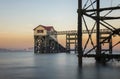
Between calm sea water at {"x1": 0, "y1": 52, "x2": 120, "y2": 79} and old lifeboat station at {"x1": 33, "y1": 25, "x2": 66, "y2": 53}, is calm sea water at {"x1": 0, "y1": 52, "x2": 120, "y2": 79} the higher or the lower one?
the lower one

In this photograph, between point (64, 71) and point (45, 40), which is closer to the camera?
point (64, 71)

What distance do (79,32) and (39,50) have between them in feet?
390

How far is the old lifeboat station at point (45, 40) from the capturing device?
134 m

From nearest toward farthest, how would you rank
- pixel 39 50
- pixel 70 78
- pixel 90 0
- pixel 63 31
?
pixel 70 78 → pixel 90 0 → pixel 63 31 → pixel 39 50

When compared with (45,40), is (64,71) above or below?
below

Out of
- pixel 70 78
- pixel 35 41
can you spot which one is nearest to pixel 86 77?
pixel 70 78

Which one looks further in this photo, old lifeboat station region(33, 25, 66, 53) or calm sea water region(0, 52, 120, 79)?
old lifeboat station region(33, 25, 66, 53)

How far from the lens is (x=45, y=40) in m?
136

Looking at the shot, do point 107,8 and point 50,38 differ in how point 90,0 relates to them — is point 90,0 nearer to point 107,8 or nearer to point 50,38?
point 107,8

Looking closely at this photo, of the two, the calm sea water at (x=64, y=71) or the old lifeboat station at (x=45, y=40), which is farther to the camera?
the old lifeboat station at (x=45, y=40)

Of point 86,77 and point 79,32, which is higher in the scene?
point 79,32

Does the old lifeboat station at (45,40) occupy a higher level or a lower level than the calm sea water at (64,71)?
higher

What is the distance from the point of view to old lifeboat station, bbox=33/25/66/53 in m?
134

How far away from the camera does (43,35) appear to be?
5271 inches
